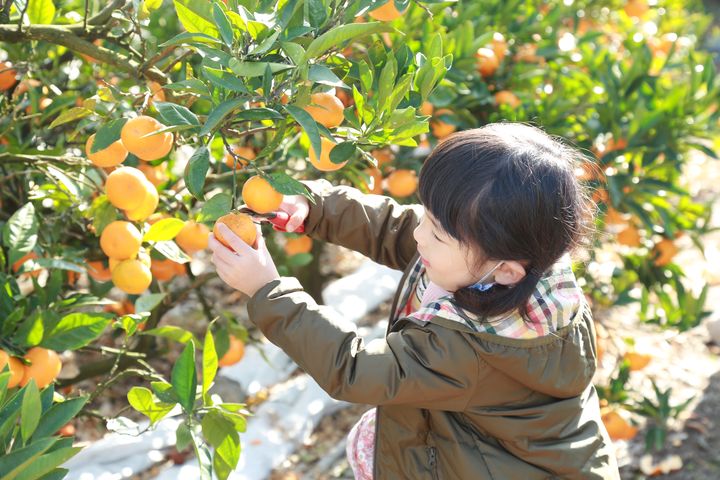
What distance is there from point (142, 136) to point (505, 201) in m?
0.57

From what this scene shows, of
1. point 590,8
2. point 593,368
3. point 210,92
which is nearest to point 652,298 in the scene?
point 590,8

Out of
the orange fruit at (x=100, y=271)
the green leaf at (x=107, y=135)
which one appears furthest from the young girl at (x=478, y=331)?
the orange fruit at (x=100, y=271)

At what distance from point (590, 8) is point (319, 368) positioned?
2.30 m

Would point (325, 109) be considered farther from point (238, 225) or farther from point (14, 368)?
point (14, 368)

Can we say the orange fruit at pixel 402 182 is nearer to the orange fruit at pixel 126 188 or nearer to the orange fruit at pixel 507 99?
the orange fruit at pixel 507 99

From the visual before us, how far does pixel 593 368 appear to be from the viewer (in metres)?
1.59

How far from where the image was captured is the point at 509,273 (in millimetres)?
1437

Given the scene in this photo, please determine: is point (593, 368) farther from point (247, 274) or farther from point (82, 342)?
point (82, 342)

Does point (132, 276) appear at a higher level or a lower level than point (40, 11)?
lower

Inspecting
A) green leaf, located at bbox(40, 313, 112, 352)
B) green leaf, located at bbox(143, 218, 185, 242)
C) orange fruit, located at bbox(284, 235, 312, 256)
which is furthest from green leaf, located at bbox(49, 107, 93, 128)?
orange fruit, located at bbox(284, 235, 312, 256)

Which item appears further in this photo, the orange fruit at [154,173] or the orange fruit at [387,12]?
the orange fruit at [154,173]

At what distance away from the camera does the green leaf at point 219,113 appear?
3.55ft

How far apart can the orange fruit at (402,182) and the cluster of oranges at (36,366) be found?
0.96 meters

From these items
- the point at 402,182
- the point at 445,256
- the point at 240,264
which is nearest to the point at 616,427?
the point at 402,182
